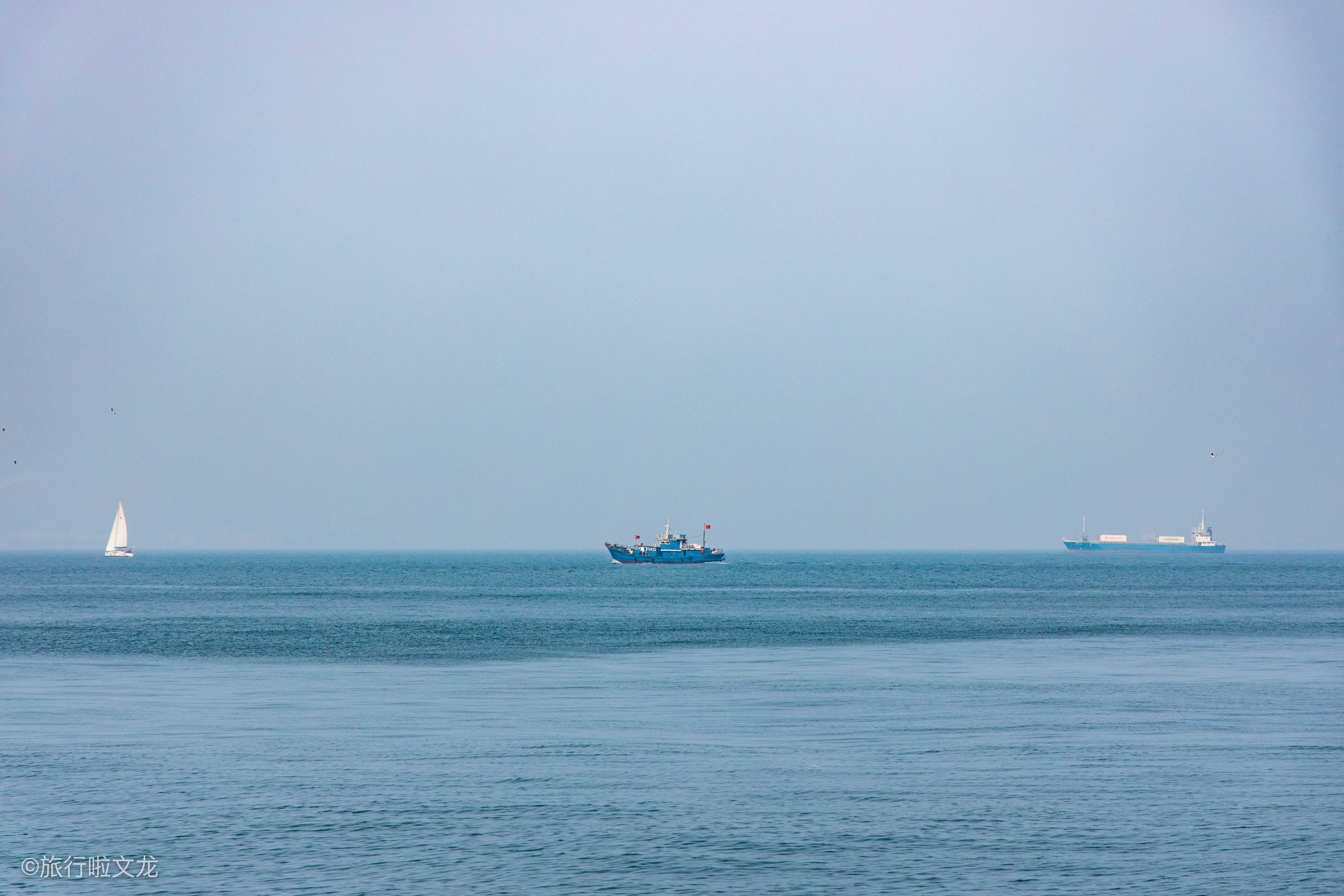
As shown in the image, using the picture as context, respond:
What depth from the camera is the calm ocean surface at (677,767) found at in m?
23.9

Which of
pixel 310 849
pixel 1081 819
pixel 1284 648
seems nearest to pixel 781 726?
pixel 1081 819

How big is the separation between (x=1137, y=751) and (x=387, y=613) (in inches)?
3254

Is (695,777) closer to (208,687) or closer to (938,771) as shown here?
(938,771)

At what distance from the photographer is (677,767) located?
3288cm

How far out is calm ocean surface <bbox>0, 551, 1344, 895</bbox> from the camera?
23.9 meters

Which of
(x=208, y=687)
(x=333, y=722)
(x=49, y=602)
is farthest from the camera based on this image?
(x=49, y=602)

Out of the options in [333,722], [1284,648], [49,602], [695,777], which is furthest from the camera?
[49,602]

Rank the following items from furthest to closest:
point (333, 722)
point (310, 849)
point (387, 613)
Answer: point (387, 613) → point (333, 722) → point (310, 849)

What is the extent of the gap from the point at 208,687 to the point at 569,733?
65.1 ft

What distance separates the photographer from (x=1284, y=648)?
6906 cm

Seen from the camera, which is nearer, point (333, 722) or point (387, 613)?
point (333, 722)

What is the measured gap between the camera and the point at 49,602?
408ft

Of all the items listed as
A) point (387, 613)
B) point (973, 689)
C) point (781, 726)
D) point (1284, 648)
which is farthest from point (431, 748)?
point (387, 613)

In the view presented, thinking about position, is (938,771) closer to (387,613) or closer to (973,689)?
(973,689)
